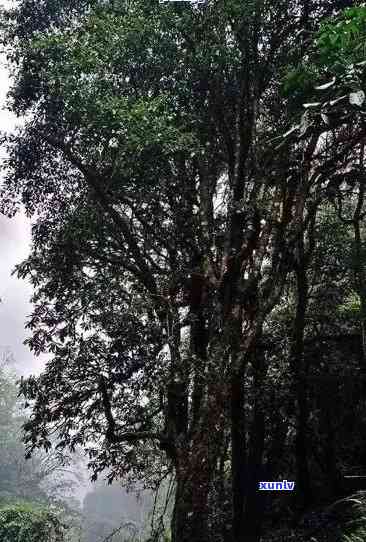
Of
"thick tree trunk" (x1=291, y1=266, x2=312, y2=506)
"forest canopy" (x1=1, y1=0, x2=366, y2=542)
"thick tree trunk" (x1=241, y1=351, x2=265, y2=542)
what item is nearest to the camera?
"forest canopy" (x1=1, y1=0, x2=366, y2=542)

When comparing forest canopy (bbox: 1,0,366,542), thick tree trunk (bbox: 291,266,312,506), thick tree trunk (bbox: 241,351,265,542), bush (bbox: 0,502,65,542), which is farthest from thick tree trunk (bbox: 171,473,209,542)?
bush (bbox: 0,502,65,542)

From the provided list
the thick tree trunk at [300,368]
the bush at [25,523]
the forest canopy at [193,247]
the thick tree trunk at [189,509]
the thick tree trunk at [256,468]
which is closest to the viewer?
the thick tree trunk at [189,509]

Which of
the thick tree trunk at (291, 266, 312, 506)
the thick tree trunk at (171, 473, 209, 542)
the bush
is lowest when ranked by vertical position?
the bush

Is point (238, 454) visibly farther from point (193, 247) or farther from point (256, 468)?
point (193, 247)

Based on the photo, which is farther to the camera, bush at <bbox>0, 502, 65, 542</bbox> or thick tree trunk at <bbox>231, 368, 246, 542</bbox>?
bush at <bbox>0, 502, 65, 542</bbox>

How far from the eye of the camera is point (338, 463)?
978 centimetres

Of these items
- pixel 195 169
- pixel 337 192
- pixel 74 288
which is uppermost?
pixel 195 169

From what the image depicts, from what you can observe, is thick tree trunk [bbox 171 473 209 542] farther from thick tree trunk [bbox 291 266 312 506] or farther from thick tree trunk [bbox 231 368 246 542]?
thick tree trunk [bbox 291 266 312 506]

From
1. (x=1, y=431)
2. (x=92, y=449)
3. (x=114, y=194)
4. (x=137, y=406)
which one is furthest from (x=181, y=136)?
(x=1, y=431)

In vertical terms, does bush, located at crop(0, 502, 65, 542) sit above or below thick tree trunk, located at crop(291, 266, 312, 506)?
below

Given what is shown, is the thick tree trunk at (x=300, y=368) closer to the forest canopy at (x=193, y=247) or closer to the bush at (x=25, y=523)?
the forest canopy at (x=193, y=247)

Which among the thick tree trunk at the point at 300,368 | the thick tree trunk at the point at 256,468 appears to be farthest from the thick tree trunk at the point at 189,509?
the thick tree trunk at the point at 300,368

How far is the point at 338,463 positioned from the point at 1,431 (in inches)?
1829

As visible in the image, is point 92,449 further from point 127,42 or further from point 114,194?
point 127,42
